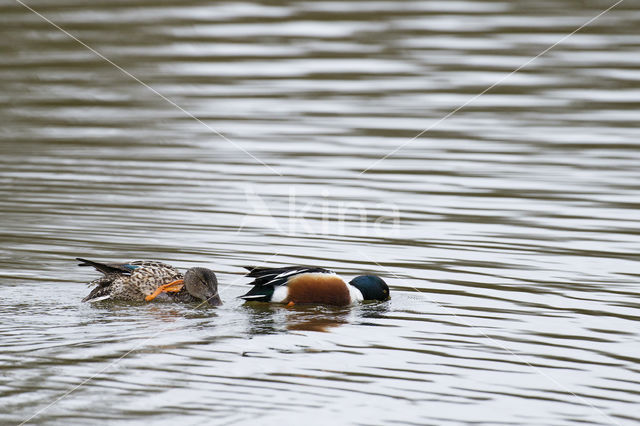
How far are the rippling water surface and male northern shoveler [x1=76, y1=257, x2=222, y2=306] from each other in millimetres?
196

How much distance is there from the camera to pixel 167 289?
330 inches

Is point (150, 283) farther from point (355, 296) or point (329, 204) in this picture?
point (329, 204)

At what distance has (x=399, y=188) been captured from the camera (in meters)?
11.5

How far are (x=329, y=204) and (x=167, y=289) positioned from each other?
3119mm

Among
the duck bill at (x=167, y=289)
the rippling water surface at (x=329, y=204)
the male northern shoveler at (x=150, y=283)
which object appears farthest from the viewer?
the duck bill at (x=167, y=289)

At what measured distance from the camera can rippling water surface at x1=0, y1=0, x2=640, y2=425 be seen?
629 cm

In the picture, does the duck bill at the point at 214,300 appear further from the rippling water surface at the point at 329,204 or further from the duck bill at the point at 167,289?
the duck bill at the point at 167,289

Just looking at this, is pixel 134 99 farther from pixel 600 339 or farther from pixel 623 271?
pixel 600 339

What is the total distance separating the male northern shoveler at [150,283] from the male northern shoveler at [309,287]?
340 mm

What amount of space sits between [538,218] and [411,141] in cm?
259

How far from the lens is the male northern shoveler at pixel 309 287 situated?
838cm

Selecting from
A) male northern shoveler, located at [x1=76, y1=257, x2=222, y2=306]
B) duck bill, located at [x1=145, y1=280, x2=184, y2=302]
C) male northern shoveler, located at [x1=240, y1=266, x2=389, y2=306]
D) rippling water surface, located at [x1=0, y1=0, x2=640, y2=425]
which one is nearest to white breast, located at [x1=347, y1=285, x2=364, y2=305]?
male northern shoveler, located at [x1=240, y1=266, x2=389, y2=306]

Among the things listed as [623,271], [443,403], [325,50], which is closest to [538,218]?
[623,271]

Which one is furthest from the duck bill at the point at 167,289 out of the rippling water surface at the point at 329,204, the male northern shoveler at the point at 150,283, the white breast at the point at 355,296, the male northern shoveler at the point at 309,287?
the white breast at the point at 355,296
